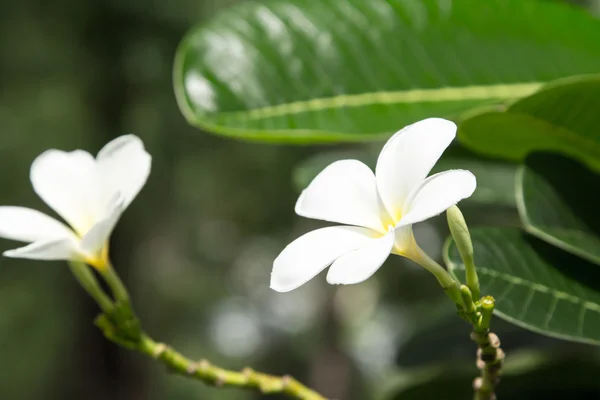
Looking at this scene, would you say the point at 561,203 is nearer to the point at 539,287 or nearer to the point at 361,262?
the point at 539,287

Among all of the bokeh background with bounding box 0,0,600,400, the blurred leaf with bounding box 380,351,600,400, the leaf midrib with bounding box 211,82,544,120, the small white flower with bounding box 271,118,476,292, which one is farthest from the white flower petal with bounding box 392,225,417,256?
the bokeh background with bounding box 0,0,600,400

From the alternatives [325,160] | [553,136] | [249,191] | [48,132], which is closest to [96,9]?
[48,132]

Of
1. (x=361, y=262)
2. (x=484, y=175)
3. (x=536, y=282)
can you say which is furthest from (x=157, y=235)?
(x=361, y=262)

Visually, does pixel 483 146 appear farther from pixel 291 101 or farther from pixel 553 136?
pixel 291 101

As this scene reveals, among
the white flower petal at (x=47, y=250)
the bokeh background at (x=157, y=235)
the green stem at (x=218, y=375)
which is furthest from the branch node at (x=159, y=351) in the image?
the bokeh background at (x=157, y=235)

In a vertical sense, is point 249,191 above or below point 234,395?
above
